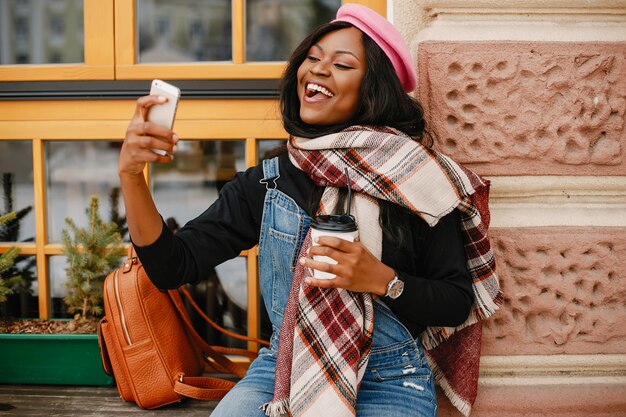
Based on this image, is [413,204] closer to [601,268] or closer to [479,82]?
[479,82]

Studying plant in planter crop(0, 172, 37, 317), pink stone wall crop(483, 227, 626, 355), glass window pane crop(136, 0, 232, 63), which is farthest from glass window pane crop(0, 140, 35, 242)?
pink stone wall crop(483, 227, 626, 355)

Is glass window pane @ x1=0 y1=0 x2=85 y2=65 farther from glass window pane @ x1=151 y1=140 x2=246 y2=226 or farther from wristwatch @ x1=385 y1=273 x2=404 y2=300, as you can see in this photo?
wristwatch @ x1=385 y1=273 x2=404 y2=300

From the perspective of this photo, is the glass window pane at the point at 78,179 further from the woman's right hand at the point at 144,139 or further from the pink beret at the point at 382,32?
the pink beret at the point at 382,32

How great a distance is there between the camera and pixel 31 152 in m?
1.89

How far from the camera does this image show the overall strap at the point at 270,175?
4.70 ft

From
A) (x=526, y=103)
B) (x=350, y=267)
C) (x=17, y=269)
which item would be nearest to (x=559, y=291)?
(x=526, y=103)

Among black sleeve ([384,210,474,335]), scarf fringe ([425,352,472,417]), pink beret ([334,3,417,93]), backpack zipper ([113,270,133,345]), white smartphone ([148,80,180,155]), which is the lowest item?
scarf fringe ([425,352,472,417])

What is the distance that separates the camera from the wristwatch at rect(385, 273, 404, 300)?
1.24m

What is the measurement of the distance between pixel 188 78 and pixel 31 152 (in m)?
0.59

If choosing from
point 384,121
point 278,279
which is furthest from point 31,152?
point 384,121

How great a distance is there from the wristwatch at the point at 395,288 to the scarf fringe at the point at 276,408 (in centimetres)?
34

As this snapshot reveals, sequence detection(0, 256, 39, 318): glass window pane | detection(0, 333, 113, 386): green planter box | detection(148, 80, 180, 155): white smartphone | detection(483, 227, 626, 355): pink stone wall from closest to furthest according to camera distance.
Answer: detection(148, 80, 180, 155): white smartphone < detection(483, 227, 626, 355): pink stone wall < detection(0, 333, 113, 386): green planter box < detection(0, 256, 39, 318): glass window pane

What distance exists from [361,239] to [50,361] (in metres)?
1.07

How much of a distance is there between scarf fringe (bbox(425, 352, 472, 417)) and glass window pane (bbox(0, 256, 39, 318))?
4.37 feet
